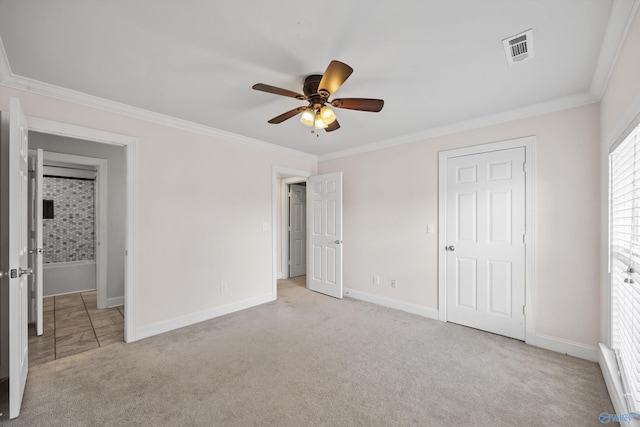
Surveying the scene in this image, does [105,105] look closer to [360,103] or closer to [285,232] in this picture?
[360,103]

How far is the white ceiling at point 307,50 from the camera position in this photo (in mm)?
1495

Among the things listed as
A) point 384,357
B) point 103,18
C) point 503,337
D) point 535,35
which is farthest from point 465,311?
point 103,18

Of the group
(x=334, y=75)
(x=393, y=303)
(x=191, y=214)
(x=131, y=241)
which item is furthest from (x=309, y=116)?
(x=393, y=303)

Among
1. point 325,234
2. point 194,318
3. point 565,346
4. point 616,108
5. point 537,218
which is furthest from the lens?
point 325,234

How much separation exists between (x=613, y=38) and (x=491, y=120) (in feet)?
4.51

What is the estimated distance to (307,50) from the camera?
182cm

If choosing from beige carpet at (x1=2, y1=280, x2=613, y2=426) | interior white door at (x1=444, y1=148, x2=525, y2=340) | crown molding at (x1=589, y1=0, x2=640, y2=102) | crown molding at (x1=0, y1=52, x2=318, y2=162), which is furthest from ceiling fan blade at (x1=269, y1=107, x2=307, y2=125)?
beige carpet at (x1=2, y1=280, x2=613, y2=426)

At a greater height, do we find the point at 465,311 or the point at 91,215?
the point at 91,215

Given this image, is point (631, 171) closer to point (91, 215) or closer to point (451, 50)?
point (451, 50)

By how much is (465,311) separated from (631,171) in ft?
6.93

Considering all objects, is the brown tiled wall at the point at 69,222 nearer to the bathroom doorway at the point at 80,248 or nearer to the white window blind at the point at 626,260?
the bathroom doorway at the point at 80,248

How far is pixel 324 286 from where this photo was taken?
454cm

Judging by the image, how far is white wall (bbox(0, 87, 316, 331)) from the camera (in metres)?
2.91

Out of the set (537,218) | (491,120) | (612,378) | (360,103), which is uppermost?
(491,120)
